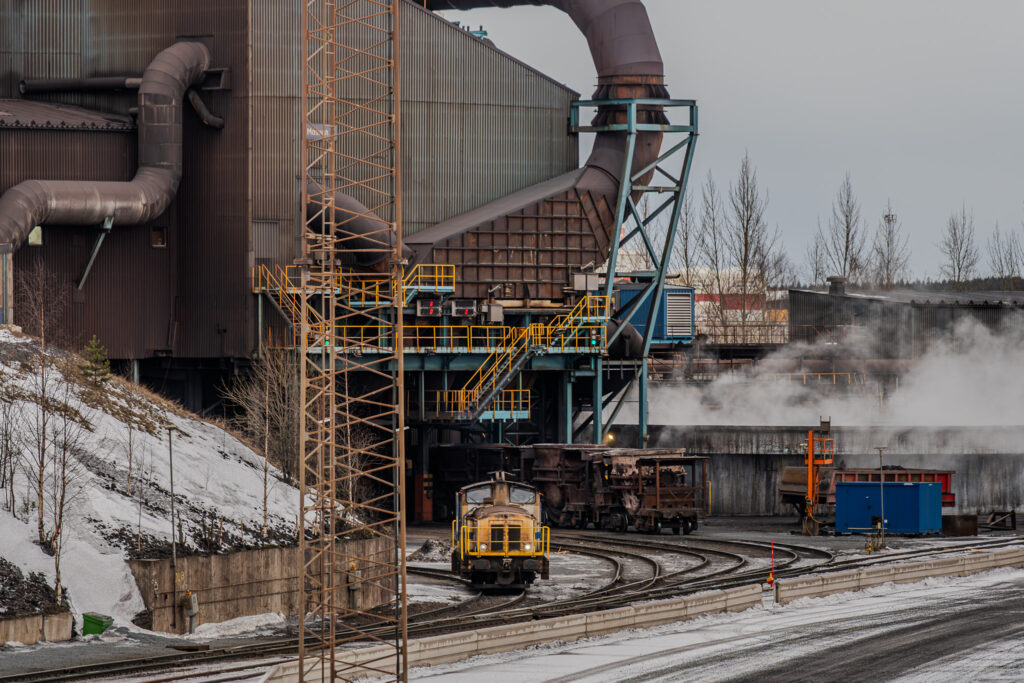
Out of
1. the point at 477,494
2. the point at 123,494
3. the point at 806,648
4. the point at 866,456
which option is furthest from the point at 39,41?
the point at 806,648

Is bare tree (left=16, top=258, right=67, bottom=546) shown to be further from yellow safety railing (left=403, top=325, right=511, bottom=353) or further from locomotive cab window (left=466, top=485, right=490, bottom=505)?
yellow safety railing (left=403, top=325, right=511, bottom=353)

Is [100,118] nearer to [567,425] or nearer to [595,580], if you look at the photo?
[567,425]

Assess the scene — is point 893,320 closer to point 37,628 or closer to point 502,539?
point 502,539

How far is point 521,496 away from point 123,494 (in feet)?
30.0

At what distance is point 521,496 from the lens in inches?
1417

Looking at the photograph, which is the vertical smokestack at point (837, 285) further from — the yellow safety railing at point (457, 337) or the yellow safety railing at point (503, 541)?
the yellow safety railing at point (503, 541)

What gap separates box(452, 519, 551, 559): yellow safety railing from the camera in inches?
1383

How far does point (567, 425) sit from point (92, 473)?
1015 inches

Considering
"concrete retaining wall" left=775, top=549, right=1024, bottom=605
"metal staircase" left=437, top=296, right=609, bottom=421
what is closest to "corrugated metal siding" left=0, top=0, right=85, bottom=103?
"metal staircase" left=437, top=296, right=609, bottom=421

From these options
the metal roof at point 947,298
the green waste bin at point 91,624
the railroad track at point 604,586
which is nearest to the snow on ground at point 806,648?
the railroad track at point 604,586

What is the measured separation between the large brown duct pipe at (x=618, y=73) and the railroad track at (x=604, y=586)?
15.4 m

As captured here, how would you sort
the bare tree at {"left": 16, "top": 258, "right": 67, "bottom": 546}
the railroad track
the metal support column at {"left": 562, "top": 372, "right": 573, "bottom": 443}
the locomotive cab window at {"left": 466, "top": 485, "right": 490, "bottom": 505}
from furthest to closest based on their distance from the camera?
the metal support column at {"left": 562, "top": 372, "right": 573, "bottom": 443}, the locomotive cab window at {"left": 466, "top": 485, "right": 490, "bottom": 505}, the bare tree at {"left": 16, "top": 258, "right": 67, "bottom": 546}, the railroad track

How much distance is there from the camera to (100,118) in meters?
55.6

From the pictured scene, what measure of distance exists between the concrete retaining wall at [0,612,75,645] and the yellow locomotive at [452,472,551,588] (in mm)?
9925
